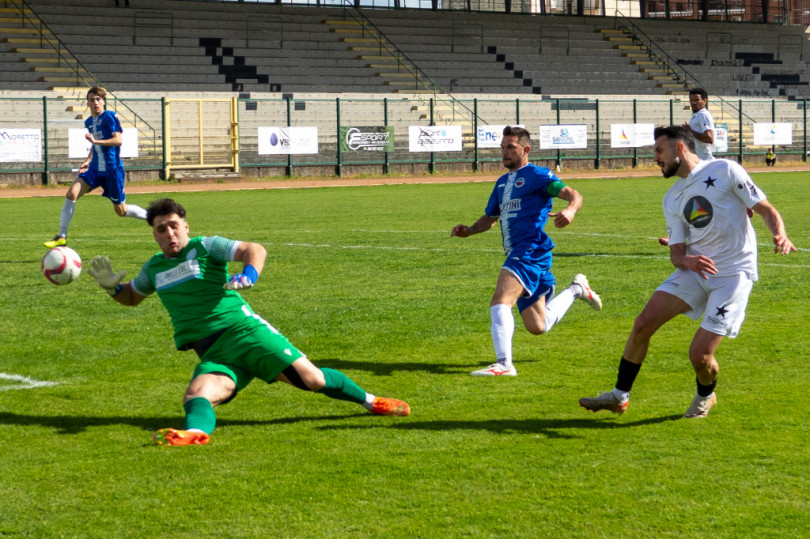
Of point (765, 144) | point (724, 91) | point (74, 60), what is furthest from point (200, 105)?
point (724, 91)

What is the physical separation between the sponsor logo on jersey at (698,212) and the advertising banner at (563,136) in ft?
114

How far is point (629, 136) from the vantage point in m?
42.6

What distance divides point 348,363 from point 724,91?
4764 centimetres

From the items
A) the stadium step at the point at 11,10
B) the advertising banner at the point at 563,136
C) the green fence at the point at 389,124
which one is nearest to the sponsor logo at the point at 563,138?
the advertising banner at the point at 563,136

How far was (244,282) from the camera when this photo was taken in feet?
17.7

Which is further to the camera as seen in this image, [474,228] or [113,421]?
[474,228]

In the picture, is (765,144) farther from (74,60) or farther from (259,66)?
(74,60)

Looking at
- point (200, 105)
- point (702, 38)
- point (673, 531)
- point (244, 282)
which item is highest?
point (702, 38)

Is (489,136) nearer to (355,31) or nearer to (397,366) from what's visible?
(355,31)

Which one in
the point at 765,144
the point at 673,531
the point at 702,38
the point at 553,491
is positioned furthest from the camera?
the point at 702,38

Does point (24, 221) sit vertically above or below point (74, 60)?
below

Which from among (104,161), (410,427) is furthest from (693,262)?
(104,161)

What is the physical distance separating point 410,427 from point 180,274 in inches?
64.7

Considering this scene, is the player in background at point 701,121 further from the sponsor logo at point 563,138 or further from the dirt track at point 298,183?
the sponsor logo at point 563,138
